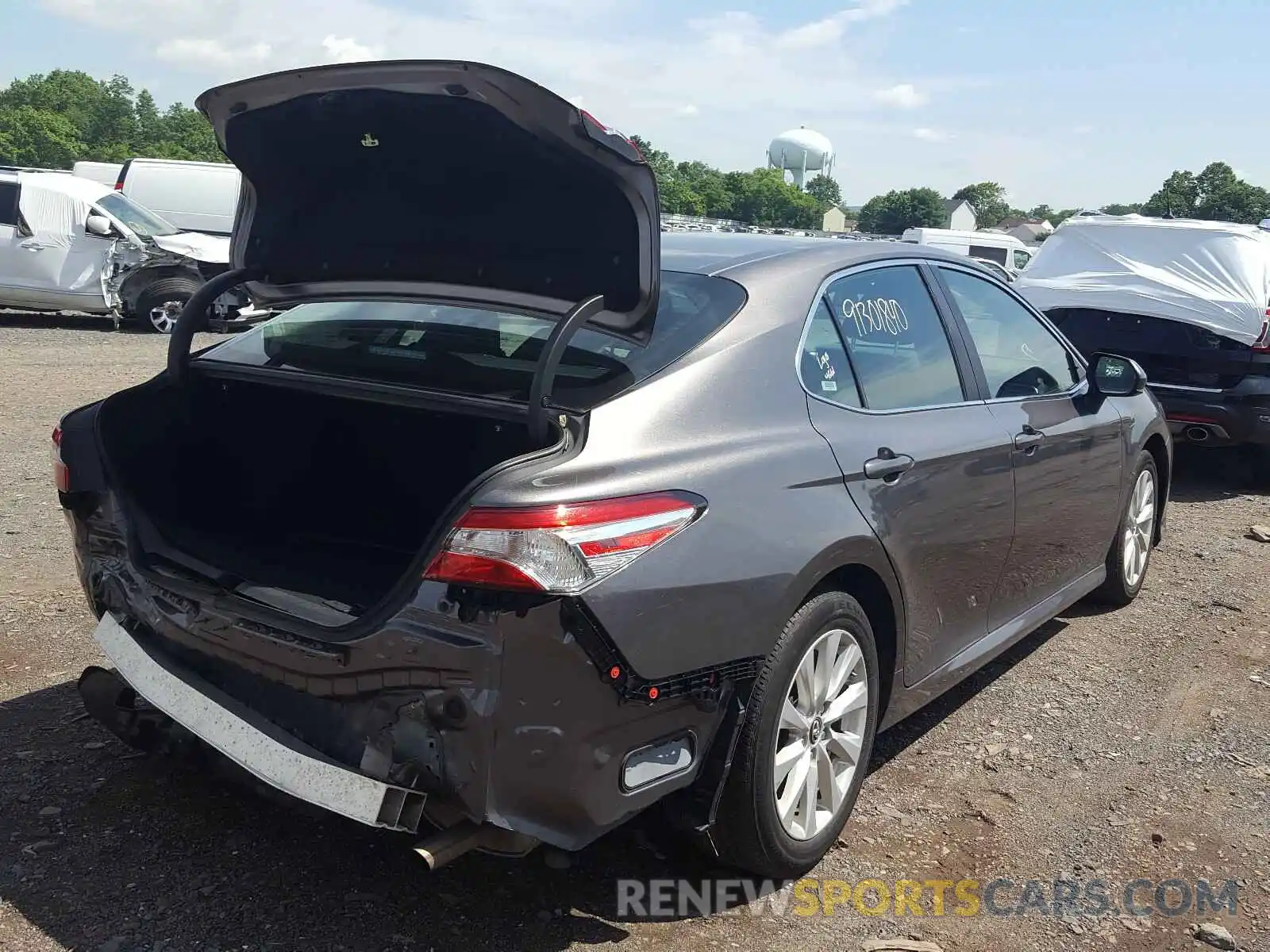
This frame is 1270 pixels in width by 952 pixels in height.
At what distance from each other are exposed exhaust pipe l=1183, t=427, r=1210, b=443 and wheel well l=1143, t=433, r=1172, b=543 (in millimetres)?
2324

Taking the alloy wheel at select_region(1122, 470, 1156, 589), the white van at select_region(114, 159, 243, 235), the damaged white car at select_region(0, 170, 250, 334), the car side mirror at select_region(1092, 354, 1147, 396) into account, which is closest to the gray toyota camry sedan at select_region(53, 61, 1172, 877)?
the car side mirror at select_region(1092, 354, 1147, 396)

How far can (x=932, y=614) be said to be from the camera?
3.52 meters

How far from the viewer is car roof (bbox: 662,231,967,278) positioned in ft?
10.9

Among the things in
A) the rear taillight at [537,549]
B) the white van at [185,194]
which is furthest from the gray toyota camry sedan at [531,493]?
the white van at [185,194]

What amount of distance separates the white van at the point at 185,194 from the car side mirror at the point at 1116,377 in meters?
15.7

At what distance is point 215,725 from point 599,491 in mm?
1069

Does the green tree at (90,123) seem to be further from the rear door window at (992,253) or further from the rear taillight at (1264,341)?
the rear taillight at (1264,341)

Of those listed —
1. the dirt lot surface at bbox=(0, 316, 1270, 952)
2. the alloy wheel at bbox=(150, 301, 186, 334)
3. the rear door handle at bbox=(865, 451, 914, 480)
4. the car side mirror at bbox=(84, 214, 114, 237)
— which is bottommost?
the alloy wheel at bbox=(150, 301, 186, 334)

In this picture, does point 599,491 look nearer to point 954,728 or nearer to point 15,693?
point 954,728

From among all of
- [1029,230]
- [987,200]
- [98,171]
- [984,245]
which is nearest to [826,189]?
[987,200]

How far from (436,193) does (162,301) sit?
43.6 ft

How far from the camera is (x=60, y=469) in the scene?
320cm

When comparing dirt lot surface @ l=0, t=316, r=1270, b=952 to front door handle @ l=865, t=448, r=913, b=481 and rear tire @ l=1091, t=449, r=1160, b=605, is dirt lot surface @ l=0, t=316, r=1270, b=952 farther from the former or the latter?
front door handle @ l=865, t=448, r=913, b=481

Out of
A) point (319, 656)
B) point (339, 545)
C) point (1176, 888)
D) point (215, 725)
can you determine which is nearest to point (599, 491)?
point (319, 656)
